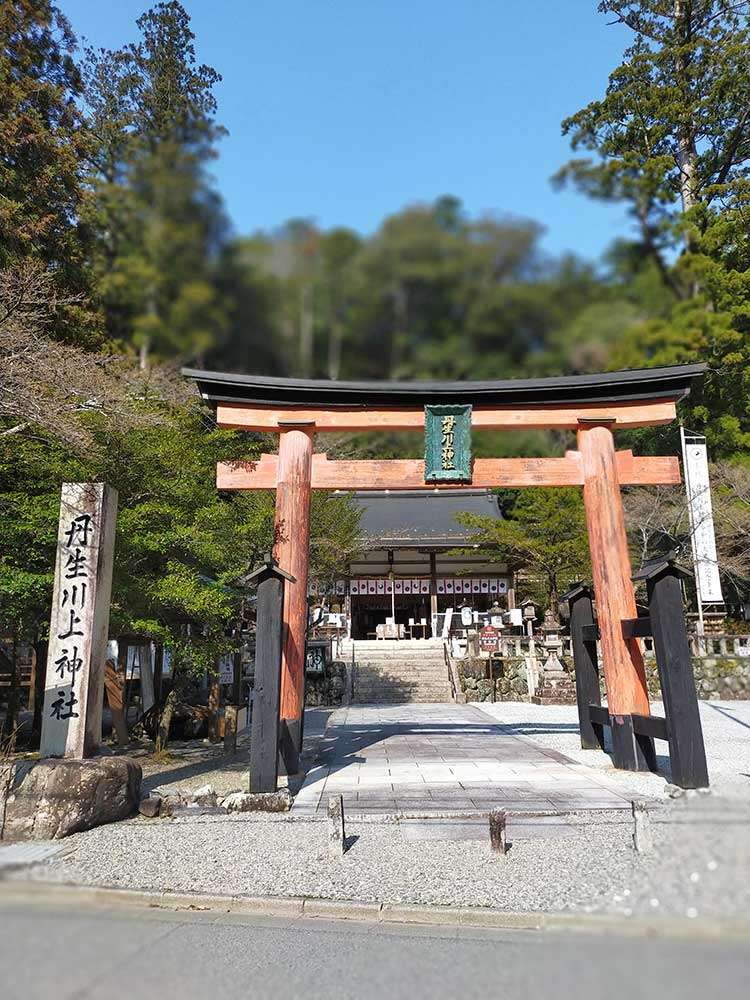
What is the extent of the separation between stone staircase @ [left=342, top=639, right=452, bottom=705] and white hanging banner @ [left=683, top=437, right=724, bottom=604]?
7942 mm

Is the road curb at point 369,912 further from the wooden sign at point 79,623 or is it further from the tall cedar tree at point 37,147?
the tall cedar tree at point 37,147

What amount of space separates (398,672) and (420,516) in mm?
10470

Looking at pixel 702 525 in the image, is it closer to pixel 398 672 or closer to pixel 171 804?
pixel 398 672

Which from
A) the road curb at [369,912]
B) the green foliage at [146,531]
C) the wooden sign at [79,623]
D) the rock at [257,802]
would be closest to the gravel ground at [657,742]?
the road curb at [369,912]

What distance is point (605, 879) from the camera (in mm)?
4320

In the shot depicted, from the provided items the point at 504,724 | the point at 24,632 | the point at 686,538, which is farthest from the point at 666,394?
the point at 686,538

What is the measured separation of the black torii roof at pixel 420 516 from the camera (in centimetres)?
2470

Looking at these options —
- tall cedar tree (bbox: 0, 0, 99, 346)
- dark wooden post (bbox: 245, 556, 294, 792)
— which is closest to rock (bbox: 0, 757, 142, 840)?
dark wooden post (bbox: 245, 556, 294, 792)

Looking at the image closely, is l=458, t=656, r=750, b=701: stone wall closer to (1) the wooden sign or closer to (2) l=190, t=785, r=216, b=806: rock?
(2) l=190, t=785, r=216, b=806: rock

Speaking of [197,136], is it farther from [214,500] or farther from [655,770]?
[655,770]

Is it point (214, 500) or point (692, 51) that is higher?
point (692, 51)

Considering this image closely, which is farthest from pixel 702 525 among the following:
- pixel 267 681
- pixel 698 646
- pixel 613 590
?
pixel 267 681

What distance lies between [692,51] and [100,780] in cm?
882

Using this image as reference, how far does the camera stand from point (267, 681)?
22.6ft
